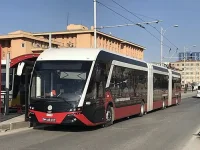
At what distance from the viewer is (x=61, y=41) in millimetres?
96688

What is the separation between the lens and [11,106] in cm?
1977

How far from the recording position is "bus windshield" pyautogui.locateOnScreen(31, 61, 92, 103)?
43.1ft

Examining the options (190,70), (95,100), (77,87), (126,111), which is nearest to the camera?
(77,87)

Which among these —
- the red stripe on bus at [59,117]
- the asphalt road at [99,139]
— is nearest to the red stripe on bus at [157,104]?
the asphalt road at [99,139]

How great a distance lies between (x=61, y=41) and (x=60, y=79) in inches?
3312

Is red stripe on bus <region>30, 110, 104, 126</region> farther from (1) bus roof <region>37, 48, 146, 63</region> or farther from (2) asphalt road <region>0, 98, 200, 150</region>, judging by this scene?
(1) bus roof <region>37, 48, 146, 63</region>

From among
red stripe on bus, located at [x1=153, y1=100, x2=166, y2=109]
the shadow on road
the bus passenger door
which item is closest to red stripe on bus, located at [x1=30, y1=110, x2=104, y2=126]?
the bus passenger door

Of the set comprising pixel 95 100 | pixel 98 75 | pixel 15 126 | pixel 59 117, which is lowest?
pixel 15 126

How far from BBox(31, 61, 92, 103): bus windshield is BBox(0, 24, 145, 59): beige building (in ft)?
180

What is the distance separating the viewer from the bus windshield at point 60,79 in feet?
43.1

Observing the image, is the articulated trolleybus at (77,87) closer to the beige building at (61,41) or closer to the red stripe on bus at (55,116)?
the red stripe on bus at (55,116)

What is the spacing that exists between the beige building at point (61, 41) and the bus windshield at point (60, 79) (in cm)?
5479

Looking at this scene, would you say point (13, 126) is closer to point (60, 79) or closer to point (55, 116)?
point (55, 116)

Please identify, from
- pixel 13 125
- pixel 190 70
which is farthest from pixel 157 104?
pixel 190 70
